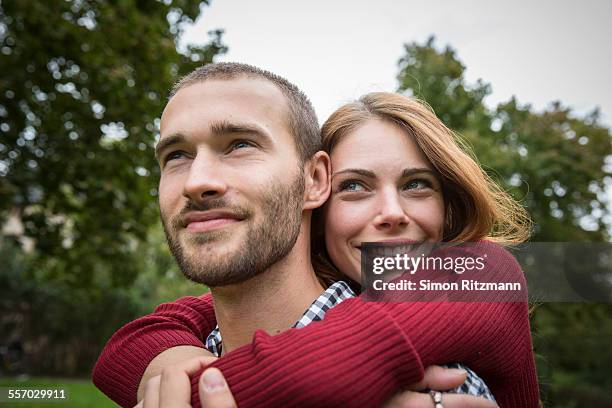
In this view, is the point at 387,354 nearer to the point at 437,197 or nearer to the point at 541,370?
the point at 437,197

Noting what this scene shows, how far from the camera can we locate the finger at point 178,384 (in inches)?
61.9

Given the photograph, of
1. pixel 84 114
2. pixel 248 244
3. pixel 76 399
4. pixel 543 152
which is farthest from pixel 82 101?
pixel 76 399

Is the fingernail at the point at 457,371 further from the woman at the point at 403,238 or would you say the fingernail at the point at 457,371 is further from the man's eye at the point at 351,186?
the man's eye at the point at 351,186

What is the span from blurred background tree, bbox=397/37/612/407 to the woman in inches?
191

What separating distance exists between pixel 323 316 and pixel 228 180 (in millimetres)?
629

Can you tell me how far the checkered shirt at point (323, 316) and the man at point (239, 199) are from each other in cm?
1

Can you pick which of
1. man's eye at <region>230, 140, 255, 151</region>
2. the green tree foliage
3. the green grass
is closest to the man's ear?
man's eye at <region>230, 140, 255, 151</region>

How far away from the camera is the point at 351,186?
2379 millimetres

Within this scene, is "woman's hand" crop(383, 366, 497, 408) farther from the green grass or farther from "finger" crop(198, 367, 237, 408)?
the green grass

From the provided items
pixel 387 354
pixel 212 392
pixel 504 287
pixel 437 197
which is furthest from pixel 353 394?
pixel 437 197

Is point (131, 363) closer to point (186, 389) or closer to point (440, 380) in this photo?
point (186, 389)

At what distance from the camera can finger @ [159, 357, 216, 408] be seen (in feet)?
5.16

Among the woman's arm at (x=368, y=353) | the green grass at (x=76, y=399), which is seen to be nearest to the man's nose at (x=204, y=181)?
the woman's arm at (x=368, y=353)

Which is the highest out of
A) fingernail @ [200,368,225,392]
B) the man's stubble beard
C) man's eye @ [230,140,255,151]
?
man's eye @ [230,140,255,151]
